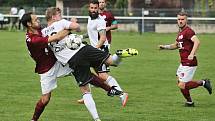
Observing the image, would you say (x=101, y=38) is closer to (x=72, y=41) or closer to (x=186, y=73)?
(x=186, y=73)

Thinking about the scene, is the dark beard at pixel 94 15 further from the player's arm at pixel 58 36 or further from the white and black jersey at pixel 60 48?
the player's arm at pixel 58 36

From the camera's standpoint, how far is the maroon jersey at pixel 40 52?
9.50 metres

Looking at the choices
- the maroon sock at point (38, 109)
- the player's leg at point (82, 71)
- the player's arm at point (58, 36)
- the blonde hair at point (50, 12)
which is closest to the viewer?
the player's arm at point (58, 36)

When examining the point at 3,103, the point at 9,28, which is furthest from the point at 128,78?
the point at 9,28

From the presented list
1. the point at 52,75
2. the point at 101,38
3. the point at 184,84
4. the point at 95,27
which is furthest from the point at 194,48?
the point at 52,75

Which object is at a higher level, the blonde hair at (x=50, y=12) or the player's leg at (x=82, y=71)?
the blonde hair at (x=50, y=12)

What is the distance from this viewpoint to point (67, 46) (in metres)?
9.73

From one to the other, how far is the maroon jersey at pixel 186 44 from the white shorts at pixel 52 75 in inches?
111

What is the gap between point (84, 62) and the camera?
9.77 meters

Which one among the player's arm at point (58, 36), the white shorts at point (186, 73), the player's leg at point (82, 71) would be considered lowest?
the white shorts at point (186, 73)

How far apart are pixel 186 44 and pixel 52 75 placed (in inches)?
124

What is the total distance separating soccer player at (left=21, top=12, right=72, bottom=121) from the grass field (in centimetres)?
78

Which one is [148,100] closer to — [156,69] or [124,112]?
[124,112]

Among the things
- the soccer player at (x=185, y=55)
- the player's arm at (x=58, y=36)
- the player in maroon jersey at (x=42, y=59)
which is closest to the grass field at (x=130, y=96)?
the soccer player at (x=185, y=55)
